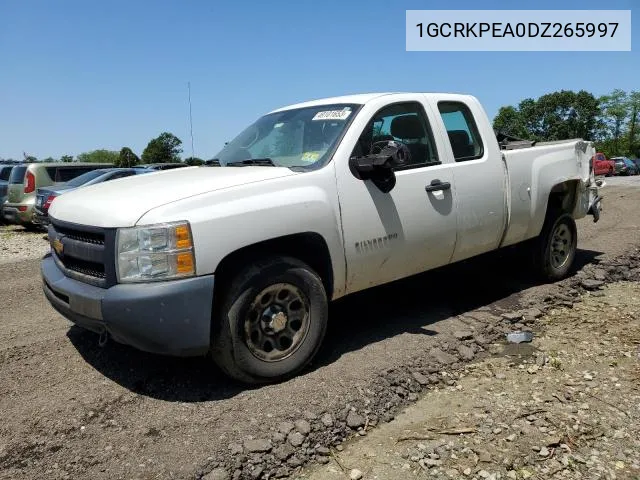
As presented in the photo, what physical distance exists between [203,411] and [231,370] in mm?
298

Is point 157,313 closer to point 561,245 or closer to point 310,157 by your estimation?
point 310,157

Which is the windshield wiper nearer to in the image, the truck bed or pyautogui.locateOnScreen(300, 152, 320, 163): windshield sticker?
pyautogui.locateOnScreen(300, 152, 320, 163): windshield sticker

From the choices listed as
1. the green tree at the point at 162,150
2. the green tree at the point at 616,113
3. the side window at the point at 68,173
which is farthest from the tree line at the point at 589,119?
the side window at the point at 68,173

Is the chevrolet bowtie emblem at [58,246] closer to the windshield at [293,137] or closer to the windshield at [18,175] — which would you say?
the windshield at [293,137]

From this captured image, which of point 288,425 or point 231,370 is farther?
point 231,370

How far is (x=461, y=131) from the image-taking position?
488 cm

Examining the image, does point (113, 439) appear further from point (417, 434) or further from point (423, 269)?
point (423, 269)

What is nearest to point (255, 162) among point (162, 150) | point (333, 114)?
point (333, 114)

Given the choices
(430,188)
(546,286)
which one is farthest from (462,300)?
(430,188)

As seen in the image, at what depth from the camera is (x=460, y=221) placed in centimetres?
450

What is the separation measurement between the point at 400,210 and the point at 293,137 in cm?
106

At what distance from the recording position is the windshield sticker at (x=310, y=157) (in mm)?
3841

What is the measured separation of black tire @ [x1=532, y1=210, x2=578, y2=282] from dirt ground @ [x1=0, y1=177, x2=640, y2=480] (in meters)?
0.60

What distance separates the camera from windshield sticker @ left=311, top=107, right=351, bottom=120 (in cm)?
413
